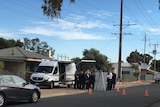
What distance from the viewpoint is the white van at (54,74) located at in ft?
102

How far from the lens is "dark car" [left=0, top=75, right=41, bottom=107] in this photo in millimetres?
15602

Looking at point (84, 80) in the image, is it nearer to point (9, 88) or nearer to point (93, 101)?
point (93, 101)

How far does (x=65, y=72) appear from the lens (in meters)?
33.7

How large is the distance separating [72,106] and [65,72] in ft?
56.4

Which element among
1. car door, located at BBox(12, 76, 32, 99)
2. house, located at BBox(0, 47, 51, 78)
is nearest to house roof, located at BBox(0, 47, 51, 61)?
house, located at BBox(0, 47, 51, 78)

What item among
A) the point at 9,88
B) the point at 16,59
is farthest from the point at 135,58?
the point at 9,88

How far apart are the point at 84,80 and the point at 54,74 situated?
2759 millimetres

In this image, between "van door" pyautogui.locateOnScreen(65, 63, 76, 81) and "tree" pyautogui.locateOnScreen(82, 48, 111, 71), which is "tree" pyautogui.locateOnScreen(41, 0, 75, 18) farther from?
"tree" pyautogui.locateOnScreen(82, 48, 111, 71)

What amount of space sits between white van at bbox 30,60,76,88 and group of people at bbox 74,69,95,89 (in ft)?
4.14

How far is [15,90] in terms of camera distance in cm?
1619

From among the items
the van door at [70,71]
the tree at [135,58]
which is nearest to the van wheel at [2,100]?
the van door at [70,71]

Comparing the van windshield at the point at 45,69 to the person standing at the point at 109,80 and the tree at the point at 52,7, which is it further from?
the tree at the point at 52,7

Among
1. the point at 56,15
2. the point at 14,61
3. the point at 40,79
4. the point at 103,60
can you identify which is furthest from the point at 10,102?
the point at 103,60

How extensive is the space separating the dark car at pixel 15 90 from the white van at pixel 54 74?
42.9 feet
